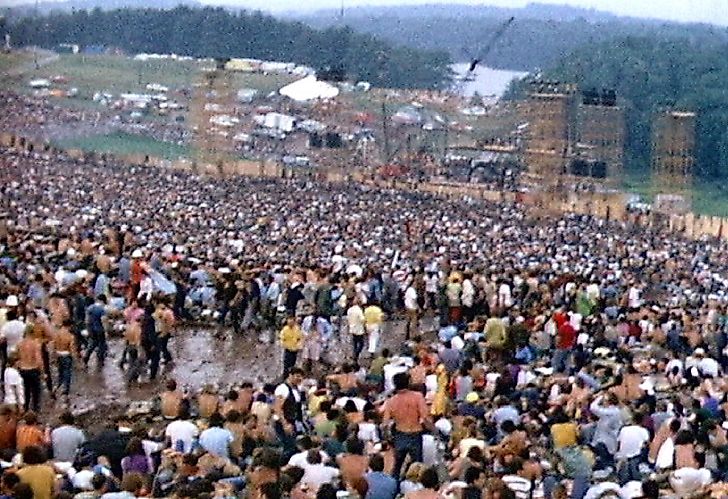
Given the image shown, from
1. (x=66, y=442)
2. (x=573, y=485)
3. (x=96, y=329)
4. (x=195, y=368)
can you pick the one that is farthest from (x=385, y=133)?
(x=66, y=442)

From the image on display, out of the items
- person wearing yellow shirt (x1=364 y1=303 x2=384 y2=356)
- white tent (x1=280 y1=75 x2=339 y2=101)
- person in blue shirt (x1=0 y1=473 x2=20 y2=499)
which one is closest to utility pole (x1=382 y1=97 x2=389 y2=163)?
white tent (x1=280 y1=75 x2=339 y2=101)

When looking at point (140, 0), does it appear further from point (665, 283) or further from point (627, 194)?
point (665, 283)

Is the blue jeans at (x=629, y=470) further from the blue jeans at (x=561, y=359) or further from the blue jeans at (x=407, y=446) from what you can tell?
the blue jeans at (x=561, y=359)

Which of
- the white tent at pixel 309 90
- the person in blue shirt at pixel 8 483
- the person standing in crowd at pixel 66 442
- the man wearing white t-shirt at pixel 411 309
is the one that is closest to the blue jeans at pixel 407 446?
the person standing in crowd at pixel 66 442

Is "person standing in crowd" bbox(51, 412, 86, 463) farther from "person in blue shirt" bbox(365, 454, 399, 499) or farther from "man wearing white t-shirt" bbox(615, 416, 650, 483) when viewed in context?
"man wearing white t-shirt" bbox(615, 416, 650, 483)

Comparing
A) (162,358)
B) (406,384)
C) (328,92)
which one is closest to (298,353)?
(162,358)

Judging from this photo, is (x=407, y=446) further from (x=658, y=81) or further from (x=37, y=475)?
(x=658, y=81)
